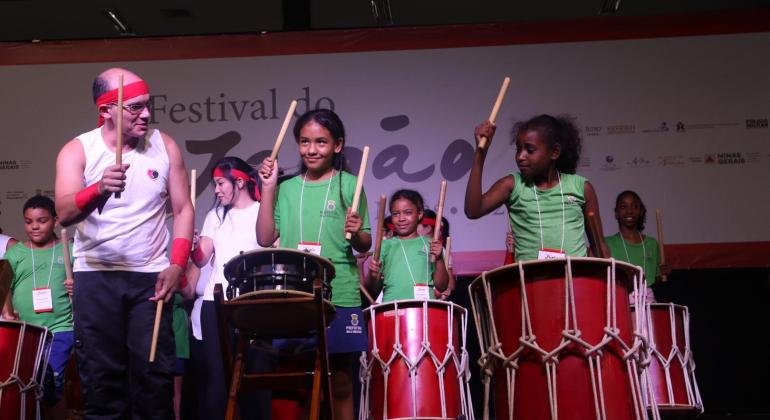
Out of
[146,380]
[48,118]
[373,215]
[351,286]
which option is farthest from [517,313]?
[48,118]

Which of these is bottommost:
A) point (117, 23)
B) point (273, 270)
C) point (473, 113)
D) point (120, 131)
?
point (273, 270)

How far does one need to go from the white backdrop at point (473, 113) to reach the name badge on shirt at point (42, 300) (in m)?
1.32

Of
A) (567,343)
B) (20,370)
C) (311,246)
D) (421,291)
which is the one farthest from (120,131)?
(421,291)

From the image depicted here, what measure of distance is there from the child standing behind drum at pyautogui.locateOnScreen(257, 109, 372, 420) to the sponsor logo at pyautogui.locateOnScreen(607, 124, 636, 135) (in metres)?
3.29

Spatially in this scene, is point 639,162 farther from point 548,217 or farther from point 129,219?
point 129,219

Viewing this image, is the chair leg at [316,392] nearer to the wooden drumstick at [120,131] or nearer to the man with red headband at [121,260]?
the man with red headband at [121,260]

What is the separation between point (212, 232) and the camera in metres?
5.09

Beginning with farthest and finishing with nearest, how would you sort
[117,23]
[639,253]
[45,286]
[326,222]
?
[117,23] → [639,253] → [45,286] → [326,222]

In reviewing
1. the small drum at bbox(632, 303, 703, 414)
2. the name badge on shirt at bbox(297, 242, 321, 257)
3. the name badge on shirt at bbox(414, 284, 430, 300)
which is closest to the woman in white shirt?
the name badge on shirt at bbox(414, 284, 430, 300)

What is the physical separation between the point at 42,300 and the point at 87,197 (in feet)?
8.49

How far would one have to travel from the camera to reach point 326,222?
362 cm

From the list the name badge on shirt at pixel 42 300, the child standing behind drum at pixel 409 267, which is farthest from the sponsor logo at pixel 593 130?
the name badge on shirt at pixel 42 300

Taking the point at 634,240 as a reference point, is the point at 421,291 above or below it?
below

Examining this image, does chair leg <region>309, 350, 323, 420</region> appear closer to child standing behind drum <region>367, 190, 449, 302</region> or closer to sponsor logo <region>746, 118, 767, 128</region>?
child standing behind drum <region>367, 190, 449, 302</region>
